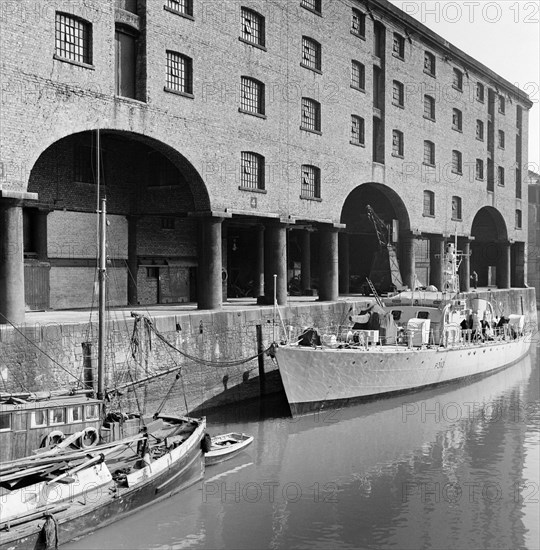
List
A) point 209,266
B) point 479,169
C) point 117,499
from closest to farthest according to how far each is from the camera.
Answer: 1. point 117,499
2. point 209,266
3. point 479,169

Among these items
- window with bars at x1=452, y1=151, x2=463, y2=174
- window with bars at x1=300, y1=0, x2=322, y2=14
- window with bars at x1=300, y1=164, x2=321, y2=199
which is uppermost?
window with bars at x1=300, y1=0, x2=322, y2=14

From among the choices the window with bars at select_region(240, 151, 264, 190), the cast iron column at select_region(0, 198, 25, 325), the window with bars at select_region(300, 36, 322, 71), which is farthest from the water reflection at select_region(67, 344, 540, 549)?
the window with bars at select_region(300, 36, 322, 71)

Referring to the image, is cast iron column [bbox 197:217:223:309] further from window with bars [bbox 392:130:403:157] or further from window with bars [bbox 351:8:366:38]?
window with bars [bbox 392:130:403:157]

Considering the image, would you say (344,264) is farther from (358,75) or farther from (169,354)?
(169,354)

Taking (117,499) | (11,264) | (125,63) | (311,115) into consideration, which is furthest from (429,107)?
(117,499)

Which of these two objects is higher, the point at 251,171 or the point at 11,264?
the point at 251,171

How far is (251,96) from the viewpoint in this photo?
29.7 metres

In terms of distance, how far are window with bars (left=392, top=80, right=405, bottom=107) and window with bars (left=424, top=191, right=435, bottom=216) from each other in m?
5.90

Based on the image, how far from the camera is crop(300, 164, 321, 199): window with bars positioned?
107 feet

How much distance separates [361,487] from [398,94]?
90.2ft

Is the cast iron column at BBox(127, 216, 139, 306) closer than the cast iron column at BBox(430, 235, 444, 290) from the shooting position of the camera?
Yes

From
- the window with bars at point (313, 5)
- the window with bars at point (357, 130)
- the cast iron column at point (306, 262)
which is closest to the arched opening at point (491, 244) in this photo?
the cast iron column at point (306, 262)

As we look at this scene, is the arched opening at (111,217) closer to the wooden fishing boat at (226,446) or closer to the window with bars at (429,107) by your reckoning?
the wooden fishing boat at (226,446)

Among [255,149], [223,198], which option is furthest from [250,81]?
[223,198]
